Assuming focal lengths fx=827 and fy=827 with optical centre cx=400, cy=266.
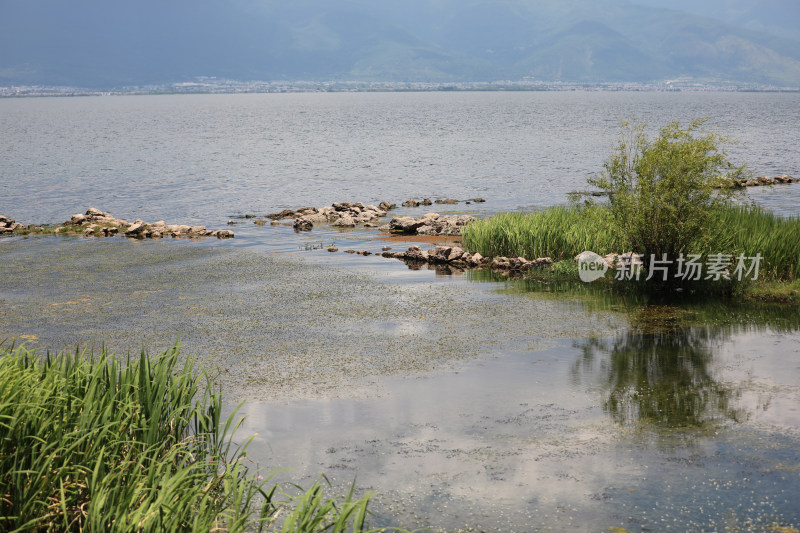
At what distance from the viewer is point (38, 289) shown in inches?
963

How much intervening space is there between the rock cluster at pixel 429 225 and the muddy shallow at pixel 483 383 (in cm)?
941

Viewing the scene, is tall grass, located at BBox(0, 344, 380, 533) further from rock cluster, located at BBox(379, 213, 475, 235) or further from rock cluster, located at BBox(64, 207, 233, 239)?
rock cluster, located at BBox(64, 207, 233, 239)

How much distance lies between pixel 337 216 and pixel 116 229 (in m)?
10.8

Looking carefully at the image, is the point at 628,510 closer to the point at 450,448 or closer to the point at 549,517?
the point at 549,517

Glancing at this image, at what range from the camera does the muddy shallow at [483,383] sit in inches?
418

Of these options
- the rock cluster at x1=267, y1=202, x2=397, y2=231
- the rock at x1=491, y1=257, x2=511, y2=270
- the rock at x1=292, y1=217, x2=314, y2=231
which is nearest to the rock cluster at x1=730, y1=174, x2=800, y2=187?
the rock cluster at x1=267, y1=202, x2=397, y2=231

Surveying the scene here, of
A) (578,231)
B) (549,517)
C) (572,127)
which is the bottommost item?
(549,517)

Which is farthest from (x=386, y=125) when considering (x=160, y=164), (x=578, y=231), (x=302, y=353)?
(x=302, y=353)

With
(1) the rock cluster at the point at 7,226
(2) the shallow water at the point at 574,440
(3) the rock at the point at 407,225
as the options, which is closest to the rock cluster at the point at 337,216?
(3) the rock at the point at 407,225

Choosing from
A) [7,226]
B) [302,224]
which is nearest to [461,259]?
[302,224]

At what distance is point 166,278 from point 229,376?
1129cm

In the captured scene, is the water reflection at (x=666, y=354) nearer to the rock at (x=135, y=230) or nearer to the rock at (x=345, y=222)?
the rock at (x=345, y=222)

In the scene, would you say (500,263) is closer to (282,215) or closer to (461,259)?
(461,259)

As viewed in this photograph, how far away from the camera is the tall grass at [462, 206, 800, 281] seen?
899 inches
